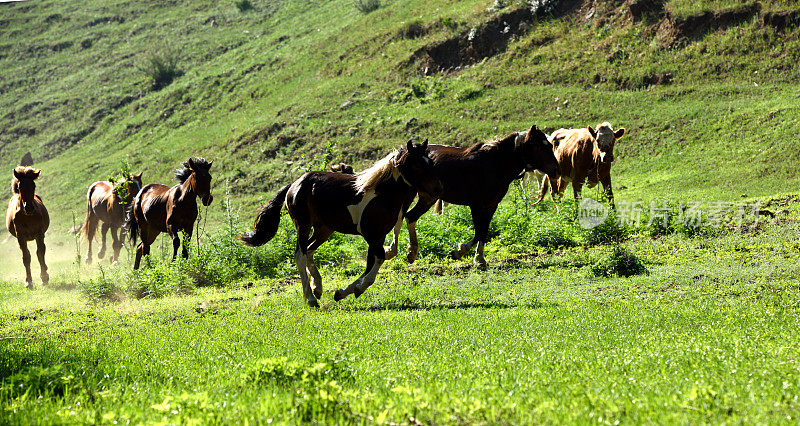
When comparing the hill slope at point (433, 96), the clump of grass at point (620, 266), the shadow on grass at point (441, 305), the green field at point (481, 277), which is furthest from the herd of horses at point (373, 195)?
the hill slope at point (433, 96)

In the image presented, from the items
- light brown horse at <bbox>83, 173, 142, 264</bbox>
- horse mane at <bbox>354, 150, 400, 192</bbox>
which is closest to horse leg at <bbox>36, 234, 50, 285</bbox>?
light brown horse at <bbox>83, 173, 142, 264</bbox>

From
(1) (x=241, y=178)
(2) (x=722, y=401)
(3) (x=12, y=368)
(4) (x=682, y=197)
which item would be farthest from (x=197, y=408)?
(1) (x=241, y=178)

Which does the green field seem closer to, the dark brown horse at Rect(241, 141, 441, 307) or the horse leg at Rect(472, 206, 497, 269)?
the horse leg at Rect(472, 206, 497, 269)

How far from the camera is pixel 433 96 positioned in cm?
3569

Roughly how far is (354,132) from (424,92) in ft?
16.3

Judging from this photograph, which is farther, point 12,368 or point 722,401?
point 12,368

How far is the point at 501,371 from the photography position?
5355mm

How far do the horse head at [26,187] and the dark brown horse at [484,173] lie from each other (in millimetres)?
9522

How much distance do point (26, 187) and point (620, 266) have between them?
535 inches

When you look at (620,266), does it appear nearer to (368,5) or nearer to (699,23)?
(699,23)

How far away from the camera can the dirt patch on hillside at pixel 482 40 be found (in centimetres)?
3775

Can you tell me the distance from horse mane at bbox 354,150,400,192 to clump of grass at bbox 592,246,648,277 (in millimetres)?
3939

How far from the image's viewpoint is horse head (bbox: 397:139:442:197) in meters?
9.50

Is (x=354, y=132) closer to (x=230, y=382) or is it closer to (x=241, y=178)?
(x=241, y=178)
